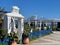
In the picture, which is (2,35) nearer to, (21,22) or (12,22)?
(12,22)

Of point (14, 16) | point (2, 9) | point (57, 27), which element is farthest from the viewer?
point (57, 27)

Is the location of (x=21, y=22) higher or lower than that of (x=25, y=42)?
higher

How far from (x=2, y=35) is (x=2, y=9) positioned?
8993 millimetres

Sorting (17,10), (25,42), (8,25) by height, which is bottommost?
(25,42)

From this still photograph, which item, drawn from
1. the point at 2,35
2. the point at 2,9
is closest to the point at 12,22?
the point at 2,9

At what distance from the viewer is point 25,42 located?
60.8 ft

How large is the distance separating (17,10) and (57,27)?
154 ft

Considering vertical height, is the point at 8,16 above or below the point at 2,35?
above

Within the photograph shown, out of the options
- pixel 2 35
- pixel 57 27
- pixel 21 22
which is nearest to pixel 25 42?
pixel 2 35

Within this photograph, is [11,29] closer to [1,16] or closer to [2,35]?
[1,16]

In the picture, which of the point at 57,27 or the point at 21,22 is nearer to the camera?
the point at 21,22

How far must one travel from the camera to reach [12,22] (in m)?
23.9

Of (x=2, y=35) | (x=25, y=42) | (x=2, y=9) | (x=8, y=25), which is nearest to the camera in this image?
(x=2, y=35)

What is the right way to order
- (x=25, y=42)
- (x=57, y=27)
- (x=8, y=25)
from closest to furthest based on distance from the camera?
(x=25, y=42) < (x=8, y=25) < (x=57, y=27)
